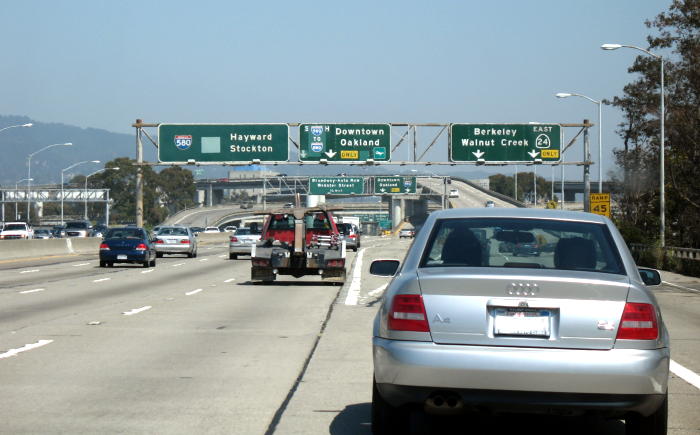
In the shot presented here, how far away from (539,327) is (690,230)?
45880 mm

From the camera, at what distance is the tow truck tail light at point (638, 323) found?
22.3 feet

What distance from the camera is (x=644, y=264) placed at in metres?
44.7

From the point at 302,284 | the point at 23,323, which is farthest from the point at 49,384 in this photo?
the point at 302,284

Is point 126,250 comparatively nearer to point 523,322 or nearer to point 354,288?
point 354,288

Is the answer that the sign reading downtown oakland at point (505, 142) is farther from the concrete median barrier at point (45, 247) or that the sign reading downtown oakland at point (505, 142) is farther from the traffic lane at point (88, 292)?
the traffic lane at point (88, 292)

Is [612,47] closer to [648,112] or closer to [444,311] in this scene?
[648,112]

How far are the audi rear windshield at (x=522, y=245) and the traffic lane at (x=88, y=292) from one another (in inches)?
292

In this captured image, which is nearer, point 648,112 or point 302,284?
point 302,284

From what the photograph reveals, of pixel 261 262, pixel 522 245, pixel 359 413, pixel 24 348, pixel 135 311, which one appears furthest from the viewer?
pixel 261 262

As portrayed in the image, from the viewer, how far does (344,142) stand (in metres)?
61.5

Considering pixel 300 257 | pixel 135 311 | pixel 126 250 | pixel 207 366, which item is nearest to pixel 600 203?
pixel 126 250

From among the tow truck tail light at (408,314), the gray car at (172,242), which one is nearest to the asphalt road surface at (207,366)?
the tow truck tail light at (408,314)

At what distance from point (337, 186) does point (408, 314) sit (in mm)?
93232

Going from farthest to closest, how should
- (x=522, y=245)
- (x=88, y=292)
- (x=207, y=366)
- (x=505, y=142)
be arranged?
(x=505, y=142), (x=88, y=292), (x=207, y=366), (x=522, y=245)
